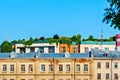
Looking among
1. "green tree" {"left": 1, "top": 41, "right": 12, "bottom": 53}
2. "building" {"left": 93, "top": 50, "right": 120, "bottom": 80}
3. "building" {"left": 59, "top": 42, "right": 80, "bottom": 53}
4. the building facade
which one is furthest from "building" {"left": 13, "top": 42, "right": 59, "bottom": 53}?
"building" {"left": 93, "top": 50, "right": 120, "bottom": 80}

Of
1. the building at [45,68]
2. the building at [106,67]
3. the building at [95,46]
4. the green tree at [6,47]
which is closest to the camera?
the building at [45,68]

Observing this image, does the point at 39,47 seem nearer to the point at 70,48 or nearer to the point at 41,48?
the point at 41,48

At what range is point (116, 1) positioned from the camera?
88.3 ft

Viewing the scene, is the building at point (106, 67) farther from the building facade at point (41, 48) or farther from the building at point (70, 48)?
the building at point (70, 48)

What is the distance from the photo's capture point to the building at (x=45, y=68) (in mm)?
96750

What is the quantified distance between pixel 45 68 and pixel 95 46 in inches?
1335

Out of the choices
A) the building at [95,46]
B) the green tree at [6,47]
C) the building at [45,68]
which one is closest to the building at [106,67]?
the building at [45,68]

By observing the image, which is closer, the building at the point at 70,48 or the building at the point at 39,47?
the building at the point at 39,47

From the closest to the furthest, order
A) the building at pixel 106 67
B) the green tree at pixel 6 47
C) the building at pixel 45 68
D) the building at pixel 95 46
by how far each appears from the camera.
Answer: the building at pixel 45 68 < the building at pixel 106 67 < the building at pixel 95 46 < the green tree at pixel 6 47

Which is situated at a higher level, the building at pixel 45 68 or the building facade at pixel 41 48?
the building facade at pixel 41 48

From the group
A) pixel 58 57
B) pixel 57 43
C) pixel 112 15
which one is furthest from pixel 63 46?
pixel 112 15

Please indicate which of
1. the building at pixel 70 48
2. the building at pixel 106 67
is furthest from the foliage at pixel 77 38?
the building at pixel 106 67

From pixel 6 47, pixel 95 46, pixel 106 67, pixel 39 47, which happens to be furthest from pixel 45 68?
pixel 6 47

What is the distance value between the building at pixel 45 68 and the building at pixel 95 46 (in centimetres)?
3000
